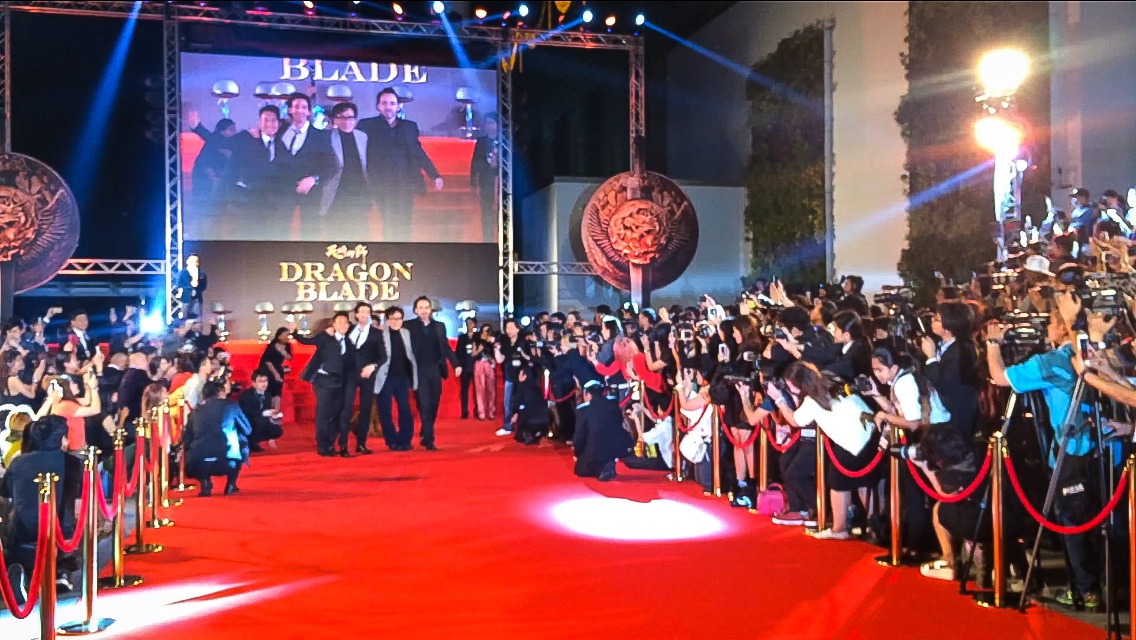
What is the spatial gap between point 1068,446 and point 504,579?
3110mm

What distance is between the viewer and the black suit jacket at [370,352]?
10.5m

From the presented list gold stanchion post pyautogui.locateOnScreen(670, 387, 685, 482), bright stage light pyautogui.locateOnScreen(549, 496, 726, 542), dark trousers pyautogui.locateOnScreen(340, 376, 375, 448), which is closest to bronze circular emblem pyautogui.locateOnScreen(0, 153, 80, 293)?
A: dark trousers pyautogui.locateOnScreen(340, 376, 375, 448)

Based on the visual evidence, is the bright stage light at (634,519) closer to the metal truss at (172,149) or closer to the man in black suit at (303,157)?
the metal truss at (172,149)

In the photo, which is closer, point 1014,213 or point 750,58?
point 1014,213

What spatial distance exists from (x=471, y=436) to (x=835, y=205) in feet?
25.9

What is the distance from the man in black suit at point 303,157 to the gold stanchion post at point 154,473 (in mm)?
8893

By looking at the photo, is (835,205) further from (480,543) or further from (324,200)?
(480,543)

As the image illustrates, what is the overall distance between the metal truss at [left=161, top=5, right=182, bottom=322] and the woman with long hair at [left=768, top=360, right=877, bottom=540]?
11.3m

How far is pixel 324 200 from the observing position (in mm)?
16516

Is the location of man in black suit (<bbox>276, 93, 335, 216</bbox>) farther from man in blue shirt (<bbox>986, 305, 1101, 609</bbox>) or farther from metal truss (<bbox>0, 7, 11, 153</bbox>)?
man in blue shirt (<bbox>986, 305, 1101, 609</bbox>)

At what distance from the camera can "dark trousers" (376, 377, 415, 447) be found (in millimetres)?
10695

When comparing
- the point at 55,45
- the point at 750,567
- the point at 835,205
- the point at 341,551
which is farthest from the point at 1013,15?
the point at 55,45

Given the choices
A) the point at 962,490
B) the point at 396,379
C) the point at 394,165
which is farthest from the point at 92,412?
the point at 394,165

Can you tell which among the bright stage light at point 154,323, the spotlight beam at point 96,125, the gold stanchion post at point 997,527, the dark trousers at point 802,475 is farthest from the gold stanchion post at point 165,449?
the spotlight beam at point 96,125
